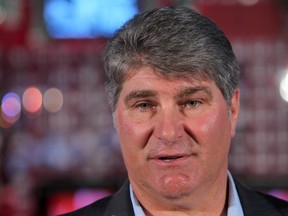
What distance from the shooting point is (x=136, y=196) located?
5.74 ft

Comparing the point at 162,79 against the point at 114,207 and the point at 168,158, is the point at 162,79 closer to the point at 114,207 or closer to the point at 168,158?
the point at 168,158

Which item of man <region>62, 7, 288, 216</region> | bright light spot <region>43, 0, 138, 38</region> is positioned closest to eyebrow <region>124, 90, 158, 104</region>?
man <region>62, 7, 288, 216</region>

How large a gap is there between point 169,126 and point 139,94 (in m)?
0.10

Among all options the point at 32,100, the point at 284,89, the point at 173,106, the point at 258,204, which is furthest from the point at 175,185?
the point at 32,100

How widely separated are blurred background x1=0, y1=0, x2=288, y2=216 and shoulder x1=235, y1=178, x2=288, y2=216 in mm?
2814

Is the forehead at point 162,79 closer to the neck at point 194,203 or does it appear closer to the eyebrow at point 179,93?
the eyebrow at point 179,93

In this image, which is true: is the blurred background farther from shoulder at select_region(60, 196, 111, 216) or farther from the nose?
the nose

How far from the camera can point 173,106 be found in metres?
1.61

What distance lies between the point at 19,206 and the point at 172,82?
327cm

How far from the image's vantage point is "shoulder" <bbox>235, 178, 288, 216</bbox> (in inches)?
69.7

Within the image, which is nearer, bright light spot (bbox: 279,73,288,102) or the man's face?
the man's face

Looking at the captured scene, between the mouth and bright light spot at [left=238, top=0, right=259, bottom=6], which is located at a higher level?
bright light spot at [left=238, top=0, right=259, bottom=6]

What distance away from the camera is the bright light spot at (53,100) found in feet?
15.8

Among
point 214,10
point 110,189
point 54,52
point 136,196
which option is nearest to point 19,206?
point 110,189
